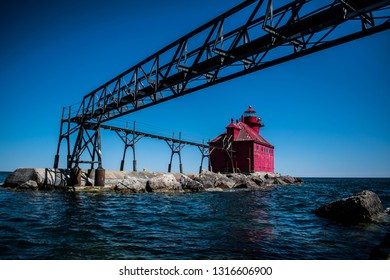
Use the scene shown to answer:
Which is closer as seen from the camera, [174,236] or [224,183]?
[174,236]

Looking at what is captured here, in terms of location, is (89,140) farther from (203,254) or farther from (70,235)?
(203,254)

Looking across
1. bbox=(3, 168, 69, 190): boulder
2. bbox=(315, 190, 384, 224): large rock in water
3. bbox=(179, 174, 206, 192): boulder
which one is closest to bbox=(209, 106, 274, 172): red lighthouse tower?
bbox=(179, 174, 206, 192): boulder

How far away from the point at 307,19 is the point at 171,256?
6.97 metres

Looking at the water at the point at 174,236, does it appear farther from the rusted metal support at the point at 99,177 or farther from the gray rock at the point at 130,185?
the gray rock at the point at 130,185

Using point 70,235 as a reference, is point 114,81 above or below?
above

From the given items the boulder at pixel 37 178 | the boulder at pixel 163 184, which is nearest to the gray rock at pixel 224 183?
the boulder at pixel 163 184

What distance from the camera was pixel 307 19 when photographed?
283 inches

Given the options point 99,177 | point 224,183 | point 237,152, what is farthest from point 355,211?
point 237,152

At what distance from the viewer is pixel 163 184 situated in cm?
2017

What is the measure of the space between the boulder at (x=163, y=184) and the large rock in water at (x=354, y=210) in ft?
40.3

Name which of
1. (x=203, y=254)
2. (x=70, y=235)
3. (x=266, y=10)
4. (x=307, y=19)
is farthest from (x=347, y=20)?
(x=70, y=235)

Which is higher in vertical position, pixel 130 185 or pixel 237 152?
pixel 237 152

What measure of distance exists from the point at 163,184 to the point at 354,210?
13.8m

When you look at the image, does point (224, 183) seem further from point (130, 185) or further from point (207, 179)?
point (130, 185)
